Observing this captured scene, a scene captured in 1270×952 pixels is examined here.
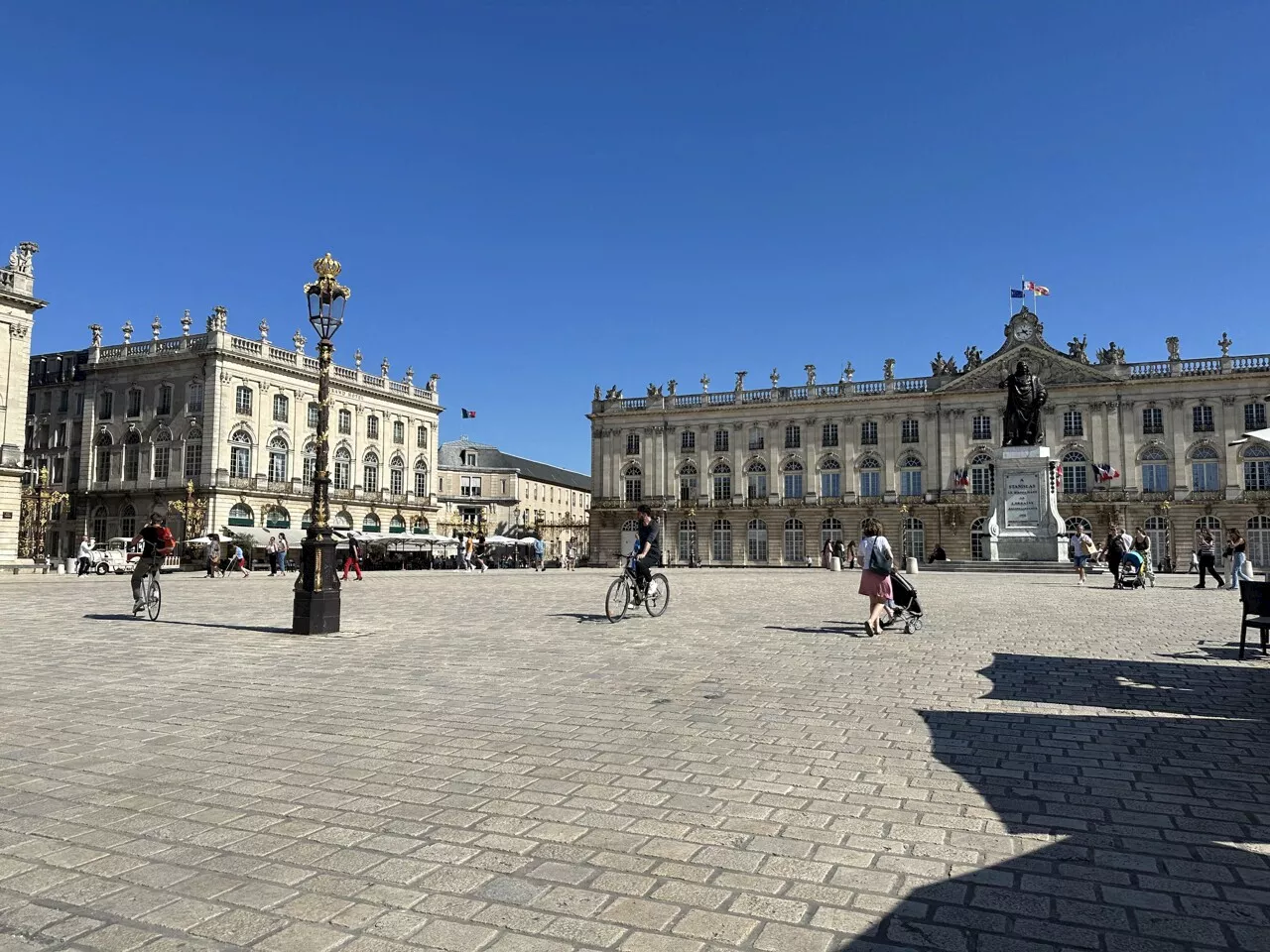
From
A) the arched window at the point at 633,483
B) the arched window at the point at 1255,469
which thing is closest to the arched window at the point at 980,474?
the arched window at the point at 1255,469

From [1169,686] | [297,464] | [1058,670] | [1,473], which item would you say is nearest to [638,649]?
[1058,670]

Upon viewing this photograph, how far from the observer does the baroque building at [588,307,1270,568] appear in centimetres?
5400

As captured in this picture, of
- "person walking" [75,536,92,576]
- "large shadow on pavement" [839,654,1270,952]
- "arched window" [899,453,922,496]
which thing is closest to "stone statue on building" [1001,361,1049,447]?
"large shadow on pavement" [839,654,1270,952]

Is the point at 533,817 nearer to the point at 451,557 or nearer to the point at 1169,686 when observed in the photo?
the point at 1169,686

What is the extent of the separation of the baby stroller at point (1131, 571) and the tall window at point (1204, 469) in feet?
125

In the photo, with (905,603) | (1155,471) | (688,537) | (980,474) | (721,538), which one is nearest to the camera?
(905,603)

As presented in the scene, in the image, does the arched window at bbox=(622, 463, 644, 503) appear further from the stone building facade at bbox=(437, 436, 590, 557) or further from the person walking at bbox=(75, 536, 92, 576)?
the person walking at bbox=(75, 536, 92, 576)

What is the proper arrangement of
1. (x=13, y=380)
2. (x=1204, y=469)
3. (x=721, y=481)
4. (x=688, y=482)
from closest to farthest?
(x=13, y=380), (x=1204, y=469), (x=721, y=481), (x=688, y=482)

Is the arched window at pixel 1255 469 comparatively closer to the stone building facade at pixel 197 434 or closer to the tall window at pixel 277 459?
the stone building facade at pixel 197 434

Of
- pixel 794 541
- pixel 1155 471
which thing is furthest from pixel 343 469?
pixel 1155 471

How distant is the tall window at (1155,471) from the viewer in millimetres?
55188

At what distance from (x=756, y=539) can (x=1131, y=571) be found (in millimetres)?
42112

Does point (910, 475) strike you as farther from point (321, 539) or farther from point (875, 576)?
point (321, 539)

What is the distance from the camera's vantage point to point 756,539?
214 feet
